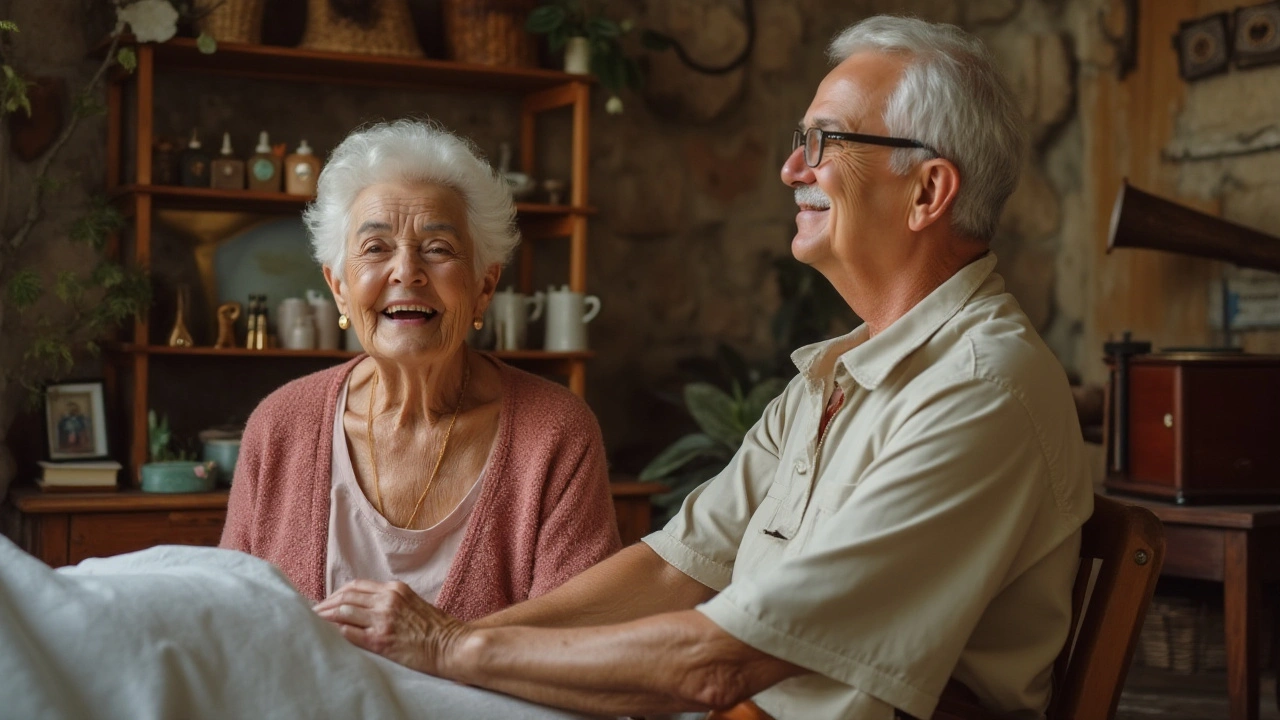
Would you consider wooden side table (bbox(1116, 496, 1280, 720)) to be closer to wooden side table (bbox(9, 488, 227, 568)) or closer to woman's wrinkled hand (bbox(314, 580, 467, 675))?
woman's wrinkled hand (bbox(314, 580, 467, 675))

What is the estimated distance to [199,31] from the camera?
3.46 metres

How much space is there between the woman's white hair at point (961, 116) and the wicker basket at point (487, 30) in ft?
7.52

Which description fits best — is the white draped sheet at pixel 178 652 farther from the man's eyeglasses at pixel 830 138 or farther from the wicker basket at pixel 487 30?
the wicker basket at pixel 487 30

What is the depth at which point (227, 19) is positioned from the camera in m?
3.43

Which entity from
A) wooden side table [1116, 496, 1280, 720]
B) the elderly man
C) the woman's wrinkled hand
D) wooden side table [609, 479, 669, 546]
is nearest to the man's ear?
the elderly man

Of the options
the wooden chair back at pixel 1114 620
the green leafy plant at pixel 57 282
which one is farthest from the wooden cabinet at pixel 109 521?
the wooden chair back at pixel 1114 620

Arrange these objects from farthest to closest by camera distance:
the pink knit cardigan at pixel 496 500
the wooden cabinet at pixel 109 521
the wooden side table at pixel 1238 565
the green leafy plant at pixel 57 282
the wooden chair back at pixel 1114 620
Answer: the green leafy plant at pixel 57 282, the wooden cabinet at pixel 109 521, the wooden side table at pixel 1238 565, the pink knit cardigan at pixel 496 500, the wooden chair back at pixel 1114 620

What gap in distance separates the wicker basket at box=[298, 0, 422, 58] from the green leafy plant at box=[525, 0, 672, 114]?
355 mm

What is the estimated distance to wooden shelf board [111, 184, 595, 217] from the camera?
340cm

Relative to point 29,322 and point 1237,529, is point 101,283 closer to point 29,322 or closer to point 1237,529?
point 29,322

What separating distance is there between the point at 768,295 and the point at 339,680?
10.7ft

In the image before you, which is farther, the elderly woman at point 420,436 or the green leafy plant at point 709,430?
the green leafy plant at point 709,430

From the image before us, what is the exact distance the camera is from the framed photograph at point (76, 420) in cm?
335

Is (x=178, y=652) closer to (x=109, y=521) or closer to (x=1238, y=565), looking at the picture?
(x=109, y=521)
